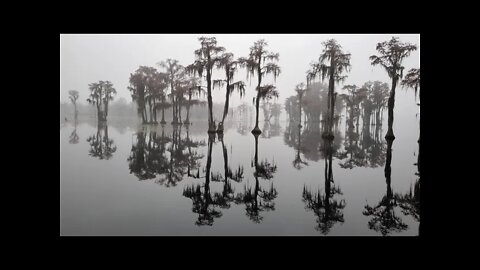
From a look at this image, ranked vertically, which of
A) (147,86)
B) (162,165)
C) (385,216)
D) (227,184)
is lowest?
(385,216)

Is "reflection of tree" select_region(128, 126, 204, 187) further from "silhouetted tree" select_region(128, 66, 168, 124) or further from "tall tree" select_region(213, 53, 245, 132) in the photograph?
"silhouetted tree" select_region(128, 66, 168, 124)

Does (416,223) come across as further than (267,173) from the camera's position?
No

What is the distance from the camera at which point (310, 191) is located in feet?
22.6

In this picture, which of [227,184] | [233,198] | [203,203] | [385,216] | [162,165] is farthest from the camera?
[162,165]

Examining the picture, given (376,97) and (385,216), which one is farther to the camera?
(376,97)

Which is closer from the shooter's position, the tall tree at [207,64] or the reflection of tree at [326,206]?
the reflection of tree at [326,206]

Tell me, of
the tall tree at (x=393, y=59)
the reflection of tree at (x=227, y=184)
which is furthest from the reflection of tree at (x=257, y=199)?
the tall tree at (x=393, y=59)

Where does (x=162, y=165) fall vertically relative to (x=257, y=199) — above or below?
above

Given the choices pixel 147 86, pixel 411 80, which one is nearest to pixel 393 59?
pixel 411 80

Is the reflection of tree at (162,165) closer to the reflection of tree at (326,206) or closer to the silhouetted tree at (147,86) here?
the reflection of tree at (326,206)

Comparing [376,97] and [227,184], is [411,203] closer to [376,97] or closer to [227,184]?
[227,184]
